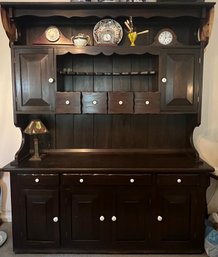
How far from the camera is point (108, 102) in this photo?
7.14 feet

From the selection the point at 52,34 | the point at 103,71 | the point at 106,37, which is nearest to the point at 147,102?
the point at 103,71

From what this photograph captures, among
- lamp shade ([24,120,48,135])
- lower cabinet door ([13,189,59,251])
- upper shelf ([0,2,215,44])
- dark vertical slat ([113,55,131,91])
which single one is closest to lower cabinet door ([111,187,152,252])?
lower cabinet door ([13,189,59,251])

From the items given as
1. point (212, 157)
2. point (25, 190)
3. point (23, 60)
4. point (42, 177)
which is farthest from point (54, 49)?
point (212, 157)

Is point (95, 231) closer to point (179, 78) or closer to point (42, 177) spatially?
point (42, 177)

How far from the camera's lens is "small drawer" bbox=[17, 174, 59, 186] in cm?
209

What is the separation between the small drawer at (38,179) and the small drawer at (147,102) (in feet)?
3.05

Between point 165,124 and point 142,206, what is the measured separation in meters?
0.88

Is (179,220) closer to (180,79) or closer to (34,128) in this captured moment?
(180,79)

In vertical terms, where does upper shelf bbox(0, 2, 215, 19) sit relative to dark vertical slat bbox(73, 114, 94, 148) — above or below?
above

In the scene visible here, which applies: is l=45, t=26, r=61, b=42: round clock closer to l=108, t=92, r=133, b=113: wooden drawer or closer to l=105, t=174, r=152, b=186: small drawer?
l=108, t=92, r=133, b=113: wooden drawer

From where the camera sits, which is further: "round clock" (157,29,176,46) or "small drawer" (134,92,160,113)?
"round clock" (157,29,176,46)

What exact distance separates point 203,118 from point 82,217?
5.19 feet

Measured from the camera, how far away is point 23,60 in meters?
2.13

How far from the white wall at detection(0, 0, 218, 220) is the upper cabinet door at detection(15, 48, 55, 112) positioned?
512 mm
